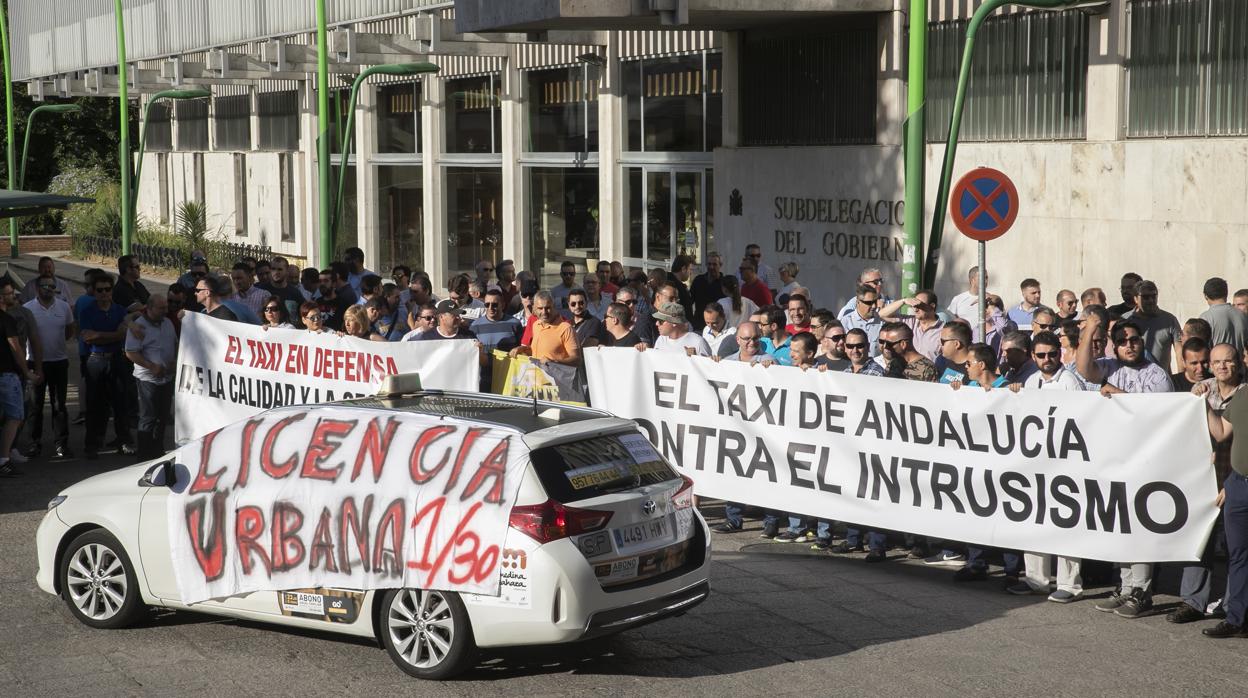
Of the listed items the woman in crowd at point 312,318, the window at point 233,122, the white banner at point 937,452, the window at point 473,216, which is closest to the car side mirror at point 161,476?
the white banner at point 937,452

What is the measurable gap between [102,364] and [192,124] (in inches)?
1383

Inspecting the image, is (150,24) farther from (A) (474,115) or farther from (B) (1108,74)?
(B) (1108,74)

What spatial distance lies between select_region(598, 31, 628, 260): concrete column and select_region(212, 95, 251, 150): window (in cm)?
1982

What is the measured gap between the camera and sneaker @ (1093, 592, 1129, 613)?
9.44m

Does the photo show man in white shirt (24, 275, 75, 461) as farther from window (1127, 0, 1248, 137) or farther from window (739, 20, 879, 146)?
window (1127, 0, 1248, 137)

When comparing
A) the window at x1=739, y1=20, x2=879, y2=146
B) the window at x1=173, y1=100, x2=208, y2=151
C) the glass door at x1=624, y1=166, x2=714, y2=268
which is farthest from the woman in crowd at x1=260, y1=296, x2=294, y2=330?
the window at x1=173, y1=100, x2=208, y2=151

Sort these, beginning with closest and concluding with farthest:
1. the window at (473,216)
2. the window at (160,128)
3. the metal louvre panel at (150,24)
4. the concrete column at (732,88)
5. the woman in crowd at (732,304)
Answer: the woman in crowd at (732,304) < the concrete column at (732,88) < the window at (473,216) < the metal louvre panel at (150,24) < the window at (160,128)

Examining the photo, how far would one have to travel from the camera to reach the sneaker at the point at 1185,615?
9.09 m

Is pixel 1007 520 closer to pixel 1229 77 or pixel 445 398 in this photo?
pixel 445 398

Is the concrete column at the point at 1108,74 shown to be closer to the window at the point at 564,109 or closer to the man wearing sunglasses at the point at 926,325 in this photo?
the man wearing sunglasses at the point at 926,325

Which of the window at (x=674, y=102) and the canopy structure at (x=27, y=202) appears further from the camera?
the window at (x=674, y=102)

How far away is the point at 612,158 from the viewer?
25.7 meters

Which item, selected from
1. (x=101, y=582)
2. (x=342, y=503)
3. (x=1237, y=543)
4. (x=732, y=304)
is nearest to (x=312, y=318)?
(x=732, y=304)

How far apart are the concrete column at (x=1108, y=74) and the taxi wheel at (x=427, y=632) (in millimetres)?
11029
